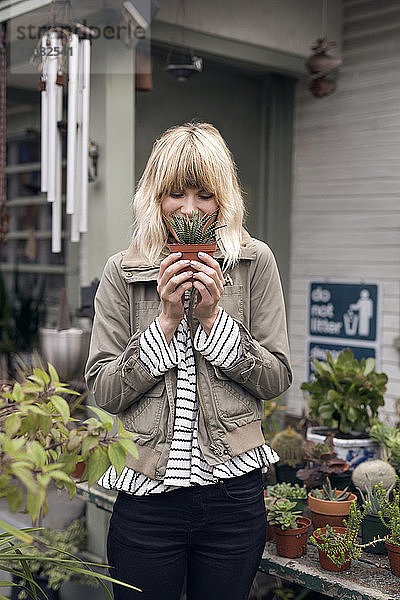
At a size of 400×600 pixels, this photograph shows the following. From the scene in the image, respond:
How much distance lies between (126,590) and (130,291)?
743 mm

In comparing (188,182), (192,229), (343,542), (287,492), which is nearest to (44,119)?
(188,182)

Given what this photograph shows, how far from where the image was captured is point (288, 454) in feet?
9.57

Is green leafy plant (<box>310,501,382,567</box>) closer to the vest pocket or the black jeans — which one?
the black jeans

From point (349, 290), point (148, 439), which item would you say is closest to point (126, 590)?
point (148, 439)

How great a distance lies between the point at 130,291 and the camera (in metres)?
1.94

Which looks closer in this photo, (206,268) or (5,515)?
(206,268)

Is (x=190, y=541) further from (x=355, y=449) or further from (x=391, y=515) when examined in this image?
(x=355, y=449)

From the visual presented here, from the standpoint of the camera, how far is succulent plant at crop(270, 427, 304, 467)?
2.90 metres

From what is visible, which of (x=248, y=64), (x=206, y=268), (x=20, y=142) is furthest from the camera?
(x=20, y=142)

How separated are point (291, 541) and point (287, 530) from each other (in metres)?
0.03

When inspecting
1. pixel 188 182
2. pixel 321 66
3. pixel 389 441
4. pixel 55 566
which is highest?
pixel 321 66

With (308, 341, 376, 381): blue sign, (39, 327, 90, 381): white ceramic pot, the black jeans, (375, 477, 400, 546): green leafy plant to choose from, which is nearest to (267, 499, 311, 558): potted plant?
(375, 477, 400, 546): green leafy plant

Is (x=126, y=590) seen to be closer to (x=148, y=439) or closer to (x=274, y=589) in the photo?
(x=148, y=439)

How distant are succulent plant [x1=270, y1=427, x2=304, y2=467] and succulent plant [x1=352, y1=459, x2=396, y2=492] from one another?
0.41 meters
